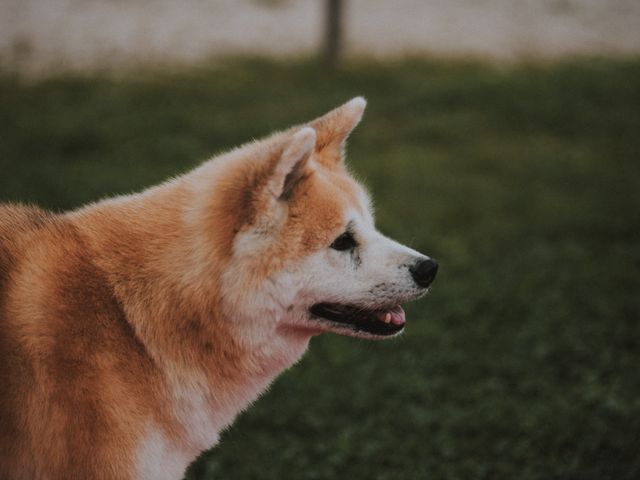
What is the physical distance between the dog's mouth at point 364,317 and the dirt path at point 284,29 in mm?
8731

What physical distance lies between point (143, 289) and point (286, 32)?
10245 mm

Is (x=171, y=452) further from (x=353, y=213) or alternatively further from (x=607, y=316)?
(x=607, y=316)

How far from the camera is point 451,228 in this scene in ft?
23.3

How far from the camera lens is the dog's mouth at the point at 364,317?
2801 mm

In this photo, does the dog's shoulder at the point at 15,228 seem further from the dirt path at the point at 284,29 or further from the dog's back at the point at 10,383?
the dirt path at the point at 284,29

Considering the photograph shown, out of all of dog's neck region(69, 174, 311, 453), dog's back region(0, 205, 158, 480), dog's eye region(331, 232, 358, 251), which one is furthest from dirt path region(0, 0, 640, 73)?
dog's eye region(331, 232, 358, 251)

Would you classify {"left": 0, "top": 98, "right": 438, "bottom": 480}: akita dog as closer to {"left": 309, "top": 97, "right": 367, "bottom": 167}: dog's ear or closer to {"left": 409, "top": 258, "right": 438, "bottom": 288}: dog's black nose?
{"left": 409, "top": 258, "right": 438, "bottom": 288}: dog's black nose

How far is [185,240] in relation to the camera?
2.64 meters

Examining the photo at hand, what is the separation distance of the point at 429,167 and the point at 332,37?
147 inches

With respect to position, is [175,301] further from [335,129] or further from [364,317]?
[335,129]

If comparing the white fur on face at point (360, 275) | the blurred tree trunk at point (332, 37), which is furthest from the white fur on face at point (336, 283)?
the blurred tree trunk at point (332, 37)

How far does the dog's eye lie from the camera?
9.06 ft

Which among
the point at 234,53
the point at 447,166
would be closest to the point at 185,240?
the point at 447,166

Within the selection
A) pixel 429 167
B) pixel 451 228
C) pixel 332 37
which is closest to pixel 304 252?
pixel 451 228
